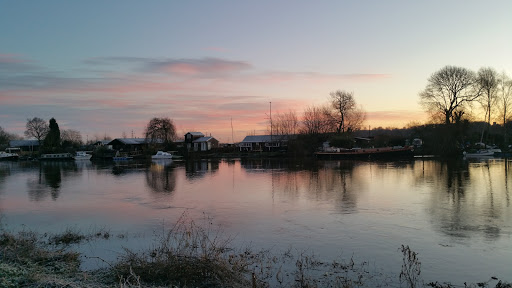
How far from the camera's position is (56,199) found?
63.2 ft

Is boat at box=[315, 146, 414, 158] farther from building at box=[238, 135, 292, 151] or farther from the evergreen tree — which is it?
the evergreen tree

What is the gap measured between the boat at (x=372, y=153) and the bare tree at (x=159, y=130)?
35127mm

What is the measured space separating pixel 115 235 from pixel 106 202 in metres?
7.52

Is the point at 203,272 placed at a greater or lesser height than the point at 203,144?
lesser

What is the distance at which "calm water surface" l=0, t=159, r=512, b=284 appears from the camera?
28.7 feet

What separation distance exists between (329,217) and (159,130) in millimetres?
68571

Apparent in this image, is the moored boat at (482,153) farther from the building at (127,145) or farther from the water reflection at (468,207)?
the building at (127,145)

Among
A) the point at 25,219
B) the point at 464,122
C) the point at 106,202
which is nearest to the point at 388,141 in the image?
the point at 464,122

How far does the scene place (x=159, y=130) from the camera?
253ft

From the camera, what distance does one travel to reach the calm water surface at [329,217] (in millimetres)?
8742

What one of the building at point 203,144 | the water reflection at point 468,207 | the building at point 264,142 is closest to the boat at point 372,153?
the building at point 264,142

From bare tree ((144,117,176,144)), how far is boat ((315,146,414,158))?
3513cm

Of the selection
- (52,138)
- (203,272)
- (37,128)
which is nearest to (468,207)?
(203,272)

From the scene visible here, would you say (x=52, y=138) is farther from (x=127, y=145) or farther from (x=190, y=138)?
(x=190, y=138)
